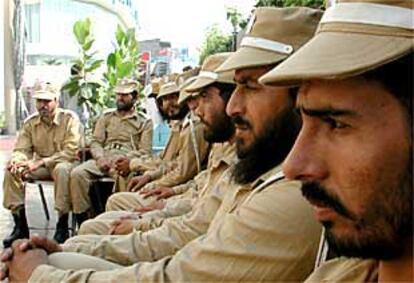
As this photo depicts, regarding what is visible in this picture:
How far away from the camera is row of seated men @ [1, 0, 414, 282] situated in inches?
46.0

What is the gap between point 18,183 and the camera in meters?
6.76

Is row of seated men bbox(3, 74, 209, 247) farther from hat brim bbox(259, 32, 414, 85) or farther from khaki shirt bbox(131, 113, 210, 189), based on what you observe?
hat brim bbox(259, 32, 414, 85)

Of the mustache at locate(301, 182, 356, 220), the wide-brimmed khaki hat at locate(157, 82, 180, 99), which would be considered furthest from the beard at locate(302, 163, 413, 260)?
the wide-brimmed khaki hat at locate(157, 82, 180, 99)

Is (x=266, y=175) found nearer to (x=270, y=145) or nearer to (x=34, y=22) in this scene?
(x=270, y=145)

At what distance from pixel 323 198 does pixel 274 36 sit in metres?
1.08

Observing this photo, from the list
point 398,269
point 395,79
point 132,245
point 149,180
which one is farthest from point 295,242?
point 149,180

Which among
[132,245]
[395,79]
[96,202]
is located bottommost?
[96,202]

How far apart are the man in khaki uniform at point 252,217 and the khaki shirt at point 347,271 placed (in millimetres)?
272

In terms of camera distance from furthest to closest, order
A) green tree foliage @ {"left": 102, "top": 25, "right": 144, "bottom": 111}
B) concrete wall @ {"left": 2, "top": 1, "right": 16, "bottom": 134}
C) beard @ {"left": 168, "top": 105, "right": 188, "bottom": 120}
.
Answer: concrete wall @ {"left": 2, "top": 1, "right": 16, "bottom": 134}
green tree foliage @ {"left": 102, "top": 25, "right": 144, "bottom": 111}
beard @ {"left": 168, "top": 105, "right": 188, "bottom": 120}

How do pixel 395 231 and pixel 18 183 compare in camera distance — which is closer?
pixel 395 231

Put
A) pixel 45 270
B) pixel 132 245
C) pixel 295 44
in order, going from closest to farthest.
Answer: pixel 45 270, pixel 295 44, pixel 132 245

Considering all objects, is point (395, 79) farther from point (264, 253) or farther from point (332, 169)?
point (264, 253)

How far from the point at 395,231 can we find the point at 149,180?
430 centimetres

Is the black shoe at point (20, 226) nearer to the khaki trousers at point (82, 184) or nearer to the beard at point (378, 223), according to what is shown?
the khaki trousers at point (82, 184)
